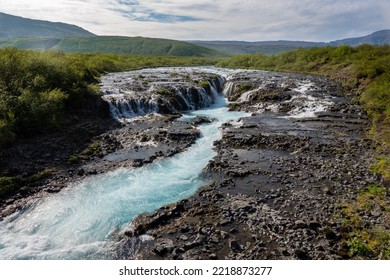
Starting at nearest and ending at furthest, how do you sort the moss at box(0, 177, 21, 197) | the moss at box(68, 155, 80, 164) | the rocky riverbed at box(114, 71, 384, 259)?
the rocky riverbed at box(114, 71, 384, 259) < the moss at box(0, 177, 21, 197) < the moss at box(68, 155, 80, 164)

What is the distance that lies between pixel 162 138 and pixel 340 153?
15.8 meters

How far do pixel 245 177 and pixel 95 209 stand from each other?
10007mm

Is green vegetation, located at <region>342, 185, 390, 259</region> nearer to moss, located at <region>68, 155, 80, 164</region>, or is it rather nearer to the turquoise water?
the turquoise water

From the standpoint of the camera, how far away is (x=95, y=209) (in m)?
16.9

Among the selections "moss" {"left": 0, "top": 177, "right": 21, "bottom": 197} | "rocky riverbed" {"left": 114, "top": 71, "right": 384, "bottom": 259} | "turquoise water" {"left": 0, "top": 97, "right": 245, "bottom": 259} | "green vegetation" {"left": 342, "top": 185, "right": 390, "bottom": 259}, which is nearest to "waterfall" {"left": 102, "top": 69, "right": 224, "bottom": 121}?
"rocky riverbed" {"left": 114, "top": 71, "right": 384, "bottom": 259}

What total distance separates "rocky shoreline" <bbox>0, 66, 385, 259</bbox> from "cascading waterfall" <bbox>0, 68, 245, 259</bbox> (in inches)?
36.5

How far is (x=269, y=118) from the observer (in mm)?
35219

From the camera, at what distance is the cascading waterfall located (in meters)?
13.7

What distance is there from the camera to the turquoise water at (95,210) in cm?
1370

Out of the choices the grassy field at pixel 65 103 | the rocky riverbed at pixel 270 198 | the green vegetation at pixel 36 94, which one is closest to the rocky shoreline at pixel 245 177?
the rocky riverbed at pixel 270 198

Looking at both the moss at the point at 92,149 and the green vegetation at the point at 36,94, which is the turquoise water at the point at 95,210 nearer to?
the moss at the point at 92,149

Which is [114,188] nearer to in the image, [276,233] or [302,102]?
[276,233]
